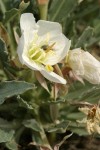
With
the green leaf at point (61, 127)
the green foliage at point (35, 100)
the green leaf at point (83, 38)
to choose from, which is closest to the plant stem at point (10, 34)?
the green foliage at point (35, 100)

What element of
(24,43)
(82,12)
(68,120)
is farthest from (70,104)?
(82,12)

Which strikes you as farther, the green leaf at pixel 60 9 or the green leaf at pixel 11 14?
the green leaf at pixel 60 9

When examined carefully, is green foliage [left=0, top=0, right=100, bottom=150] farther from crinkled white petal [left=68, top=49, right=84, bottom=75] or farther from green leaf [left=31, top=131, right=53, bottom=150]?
crinkled white petal [left=68, top=49, right=84, bottom=75]

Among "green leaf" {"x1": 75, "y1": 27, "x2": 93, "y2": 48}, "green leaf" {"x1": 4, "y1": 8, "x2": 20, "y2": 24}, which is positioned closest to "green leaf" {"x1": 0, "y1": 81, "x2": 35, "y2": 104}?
"green leaf" {"x1": 4, "y1": 8, "x2": 20, "y2": 24}

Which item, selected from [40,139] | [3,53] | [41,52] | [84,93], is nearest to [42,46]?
[41,52]

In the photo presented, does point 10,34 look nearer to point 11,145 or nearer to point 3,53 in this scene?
point 3,53

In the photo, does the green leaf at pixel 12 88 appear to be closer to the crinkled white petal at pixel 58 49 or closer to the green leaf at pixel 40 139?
the crinkled white petal at pixel 58 49
